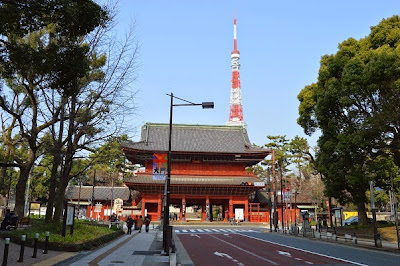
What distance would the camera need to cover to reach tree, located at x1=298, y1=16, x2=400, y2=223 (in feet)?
60.8

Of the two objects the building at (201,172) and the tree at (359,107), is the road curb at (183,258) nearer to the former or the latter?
the tree at (359,107)

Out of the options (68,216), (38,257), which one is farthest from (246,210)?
(38,257)

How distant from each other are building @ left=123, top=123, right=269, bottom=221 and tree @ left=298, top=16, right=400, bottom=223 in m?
20.6

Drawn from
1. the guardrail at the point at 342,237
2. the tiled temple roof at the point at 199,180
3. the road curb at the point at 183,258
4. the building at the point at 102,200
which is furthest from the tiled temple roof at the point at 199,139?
the road curb at the point at 183,258

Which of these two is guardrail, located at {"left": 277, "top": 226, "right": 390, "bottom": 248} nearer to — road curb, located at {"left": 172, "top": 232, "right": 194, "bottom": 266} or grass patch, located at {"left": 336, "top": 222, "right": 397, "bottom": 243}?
grass patch, located at {"left": 336, "top": 222, "right": 397, "bottom": 243}

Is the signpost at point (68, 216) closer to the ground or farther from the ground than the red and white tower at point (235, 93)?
closer to the ground

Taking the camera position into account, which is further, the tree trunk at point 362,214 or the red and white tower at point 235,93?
the red and white tower at point 235,93

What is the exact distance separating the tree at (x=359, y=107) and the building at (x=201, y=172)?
20.6 m

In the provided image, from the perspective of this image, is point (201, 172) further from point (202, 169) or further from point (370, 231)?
point (370, 231)

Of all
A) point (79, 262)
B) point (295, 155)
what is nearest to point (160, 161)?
point (79, 262)

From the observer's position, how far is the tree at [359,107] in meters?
18.5

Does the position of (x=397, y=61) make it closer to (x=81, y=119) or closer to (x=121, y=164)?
(x=81, y=119)

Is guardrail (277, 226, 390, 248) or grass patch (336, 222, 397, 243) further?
grass patch (336, 222, 397, 243)

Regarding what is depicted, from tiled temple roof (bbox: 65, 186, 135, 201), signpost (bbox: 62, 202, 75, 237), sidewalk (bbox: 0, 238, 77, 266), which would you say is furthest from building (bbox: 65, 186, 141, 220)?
sidewalk (bbox: 0, 238, 77, 266)
